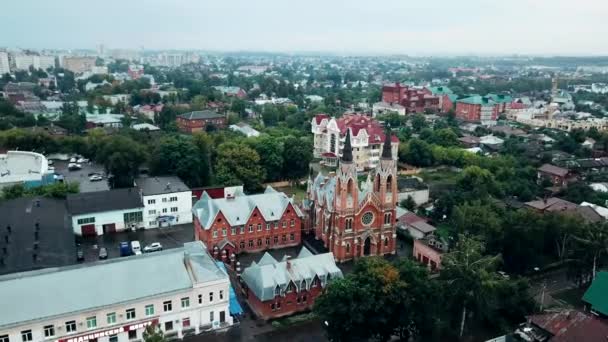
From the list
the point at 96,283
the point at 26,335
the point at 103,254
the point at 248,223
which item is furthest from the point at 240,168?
the point at 26,335

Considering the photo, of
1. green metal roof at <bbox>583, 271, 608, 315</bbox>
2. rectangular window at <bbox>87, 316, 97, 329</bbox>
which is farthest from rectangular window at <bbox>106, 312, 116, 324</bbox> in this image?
green metal roof at <bbox>583, 271, 608, 315</bbox>

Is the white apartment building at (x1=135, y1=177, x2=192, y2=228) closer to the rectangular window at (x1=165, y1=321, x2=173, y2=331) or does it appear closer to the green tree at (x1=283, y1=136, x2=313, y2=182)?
the green tree at (x1=283, y1=136, x2=313, y2=182)

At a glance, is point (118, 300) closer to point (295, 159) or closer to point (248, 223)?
point (248, 223)

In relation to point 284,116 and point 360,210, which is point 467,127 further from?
point 360,210

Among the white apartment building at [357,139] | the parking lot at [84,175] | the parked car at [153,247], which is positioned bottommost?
the parked car at [153,247]

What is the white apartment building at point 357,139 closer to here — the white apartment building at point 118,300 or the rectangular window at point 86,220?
the rectangular window at point 86,220

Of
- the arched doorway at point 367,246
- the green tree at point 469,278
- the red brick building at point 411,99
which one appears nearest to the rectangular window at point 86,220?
the arched doorway at point 367,246
